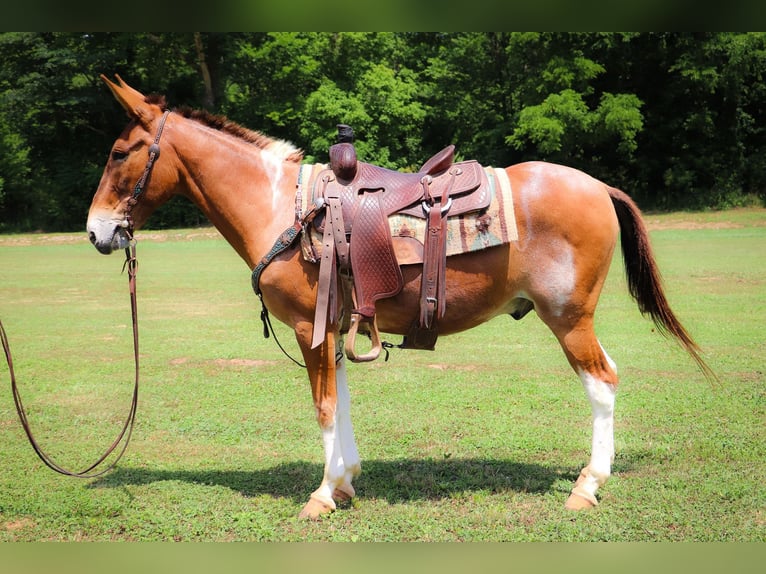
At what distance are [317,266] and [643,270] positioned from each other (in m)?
2.32

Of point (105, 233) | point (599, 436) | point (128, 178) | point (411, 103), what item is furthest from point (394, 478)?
point (411, 103)

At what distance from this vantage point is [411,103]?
119 ft

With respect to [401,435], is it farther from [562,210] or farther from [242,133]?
[242,133]

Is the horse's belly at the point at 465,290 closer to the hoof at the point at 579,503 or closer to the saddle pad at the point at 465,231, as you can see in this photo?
the saddle pad at the point at 465,231

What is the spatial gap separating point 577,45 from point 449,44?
940 centimetres

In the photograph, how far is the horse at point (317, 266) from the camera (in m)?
4.58

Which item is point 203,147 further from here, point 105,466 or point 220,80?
point 220,80

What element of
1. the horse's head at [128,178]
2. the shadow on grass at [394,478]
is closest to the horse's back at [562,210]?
the shadow on grass at [394,478]

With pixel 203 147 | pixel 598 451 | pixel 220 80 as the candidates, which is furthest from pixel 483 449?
pixel 220 80

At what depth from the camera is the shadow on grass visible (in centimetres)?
492

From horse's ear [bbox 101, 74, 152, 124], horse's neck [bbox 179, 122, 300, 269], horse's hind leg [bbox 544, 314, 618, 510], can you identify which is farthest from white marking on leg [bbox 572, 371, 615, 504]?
horse's ear [bbox 101, 74, 152, 124]

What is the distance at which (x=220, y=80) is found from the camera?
3594 centimetres

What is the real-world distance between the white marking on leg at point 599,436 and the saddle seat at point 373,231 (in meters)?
1.13

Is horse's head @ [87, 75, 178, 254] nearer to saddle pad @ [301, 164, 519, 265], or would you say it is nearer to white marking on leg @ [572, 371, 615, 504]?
saddle pad @ [301, 164, 519, 265]
